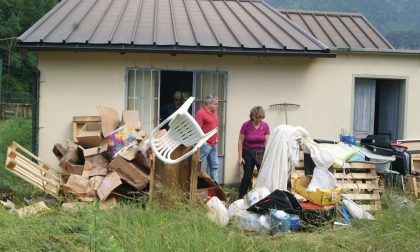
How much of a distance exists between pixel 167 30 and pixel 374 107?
15.5 feet

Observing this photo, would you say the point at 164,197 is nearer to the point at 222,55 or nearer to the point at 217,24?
the point at 222,55

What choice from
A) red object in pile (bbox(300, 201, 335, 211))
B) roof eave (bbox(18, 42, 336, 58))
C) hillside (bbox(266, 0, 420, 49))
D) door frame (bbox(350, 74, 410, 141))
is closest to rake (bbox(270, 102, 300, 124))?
roof eave (bbox(18, 42, 336, 58))

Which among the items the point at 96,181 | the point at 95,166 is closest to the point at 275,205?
the point at 96,181

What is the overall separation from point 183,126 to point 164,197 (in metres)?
0.99

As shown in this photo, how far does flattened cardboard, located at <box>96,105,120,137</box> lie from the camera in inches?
316

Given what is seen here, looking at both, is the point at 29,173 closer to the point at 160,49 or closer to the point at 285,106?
the point at 160,49

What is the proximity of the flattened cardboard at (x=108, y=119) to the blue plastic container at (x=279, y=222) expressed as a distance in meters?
3.38

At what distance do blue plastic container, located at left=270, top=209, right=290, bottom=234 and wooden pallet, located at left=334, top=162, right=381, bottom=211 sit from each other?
1980 mm

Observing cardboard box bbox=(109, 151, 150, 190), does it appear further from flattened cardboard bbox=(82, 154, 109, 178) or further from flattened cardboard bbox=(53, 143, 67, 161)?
flattened cardboard bbox=(53, 143, 67, 161)

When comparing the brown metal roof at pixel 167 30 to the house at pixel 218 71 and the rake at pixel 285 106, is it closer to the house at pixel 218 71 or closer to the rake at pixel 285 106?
the house at pixel 218 71

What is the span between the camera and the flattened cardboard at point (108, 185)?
678 centimetres

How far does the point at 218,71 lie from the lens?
→ 29.5 ft

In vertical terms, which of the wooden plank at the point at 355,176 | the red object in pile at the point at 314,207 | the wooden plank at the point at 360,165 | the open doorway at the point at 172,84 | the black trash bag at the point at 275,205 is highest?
the open doorway at the point at 172,84

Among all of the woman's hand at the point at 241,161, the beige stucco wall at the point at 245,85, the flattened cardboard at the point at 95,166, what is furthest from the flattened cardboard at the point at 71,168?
the woman's hand at the point at 241,161
